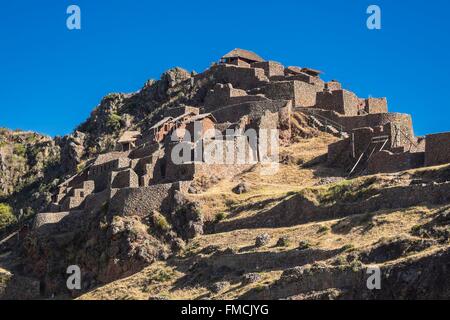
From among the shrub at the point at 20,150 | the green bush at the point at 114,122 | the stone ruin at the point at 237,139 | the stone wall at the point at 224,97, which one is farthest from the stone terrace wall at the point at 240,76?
the shrub at the point at 20,150

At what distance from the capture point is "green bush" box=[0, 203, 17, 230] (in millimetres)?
69188

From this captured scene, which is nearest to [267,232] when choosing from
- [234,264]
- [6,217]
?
[234,264]

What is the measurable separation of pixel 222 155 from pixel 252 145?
3.39 meters

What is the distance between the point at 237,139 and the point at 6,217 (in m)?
21.6

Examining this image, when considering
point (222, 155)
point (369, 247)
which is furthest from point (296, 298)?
point (222, 155)

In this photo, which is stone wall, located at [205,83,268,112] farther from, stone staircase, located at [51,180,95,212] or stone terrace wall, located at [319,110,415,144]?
stone staircase, located at [51,180,95,212]

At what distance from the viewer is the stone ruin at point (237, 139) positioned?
174 feet

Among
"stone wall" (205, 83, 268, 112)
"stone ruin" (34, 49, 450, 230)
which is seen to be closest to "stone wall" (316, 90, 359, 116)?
"stone ruin" (34, 49, 450, 230)

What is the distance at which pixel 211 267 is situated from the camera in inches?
1791

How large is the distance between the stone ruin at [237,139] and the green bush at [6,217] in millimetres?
7598

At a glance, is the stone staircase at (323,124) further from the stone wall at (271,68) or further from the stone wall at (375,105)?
the stone wall at (271,68)

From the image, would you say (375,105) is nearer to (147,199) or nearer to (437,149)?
(437,149)

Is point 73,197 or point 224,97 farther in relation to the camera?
point 224,97

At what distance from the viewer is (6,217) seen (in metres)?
70.4
